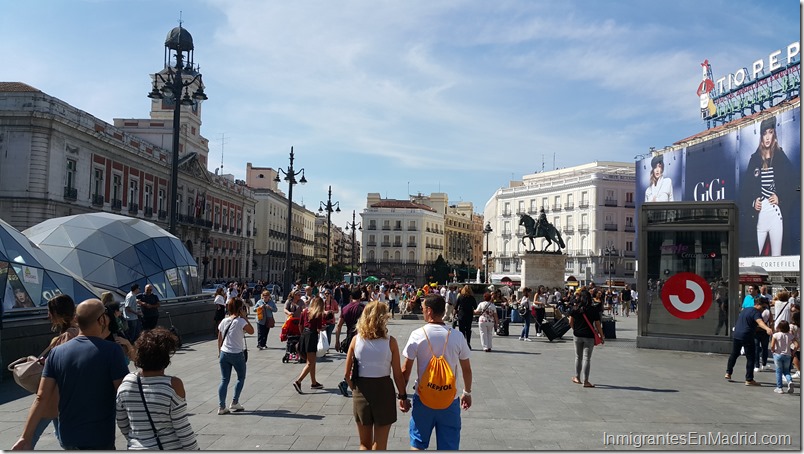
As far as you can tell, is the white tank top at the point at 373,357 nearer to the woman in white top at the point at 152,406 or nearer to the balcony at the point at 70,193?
the woman in white top at the point at 152,406

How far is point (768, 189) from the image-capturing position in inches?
1550

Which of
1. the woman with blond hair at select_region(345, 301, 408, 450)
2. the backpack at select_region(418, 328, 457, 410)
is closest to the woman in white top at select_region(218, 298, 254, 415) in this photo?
the woman with blond hair at select_region(345, 301, 408, 450)

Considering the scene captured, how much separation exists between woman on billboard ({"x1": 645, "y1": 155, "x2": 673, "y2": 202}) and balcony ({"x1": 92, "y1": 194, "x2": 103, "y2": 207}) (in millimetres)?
39968

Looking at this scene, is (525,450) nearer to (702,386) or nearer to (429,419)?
(429,419)

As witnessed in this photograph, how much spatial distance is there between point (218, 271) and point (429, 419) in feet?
199

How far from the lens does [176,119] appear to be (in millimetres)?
17094

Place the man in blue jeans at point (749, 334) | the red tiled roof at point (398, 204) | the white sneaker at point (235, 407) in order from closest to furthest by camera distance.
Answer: the white sneaker at point (235, 407) < the man in blue jeans at point (749, 334) < the red tiled roof at point (398, 204)

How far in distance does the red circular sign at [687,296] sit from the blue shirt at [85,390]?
13.5m

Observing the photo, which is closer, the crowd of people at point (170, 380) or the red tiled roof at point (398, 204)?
the crowd of people at point (170, 380)

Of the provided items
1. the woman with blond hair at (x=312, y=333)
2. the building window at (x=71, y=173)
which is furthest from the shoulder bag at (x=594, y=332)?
the building window at (x=71, y=173)

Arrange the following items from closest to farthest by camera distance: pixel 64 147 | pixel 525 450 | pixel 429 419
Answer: pixel 429 419 < pixel 525 450 < pixel 64 147

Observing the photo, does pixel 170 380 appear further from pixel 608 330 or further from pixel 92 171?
pixel 92 171

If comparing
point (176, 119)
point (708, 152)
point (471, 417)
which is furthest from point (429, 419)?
point (708, 152)

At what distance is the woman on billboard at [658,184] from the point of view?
50.5m
